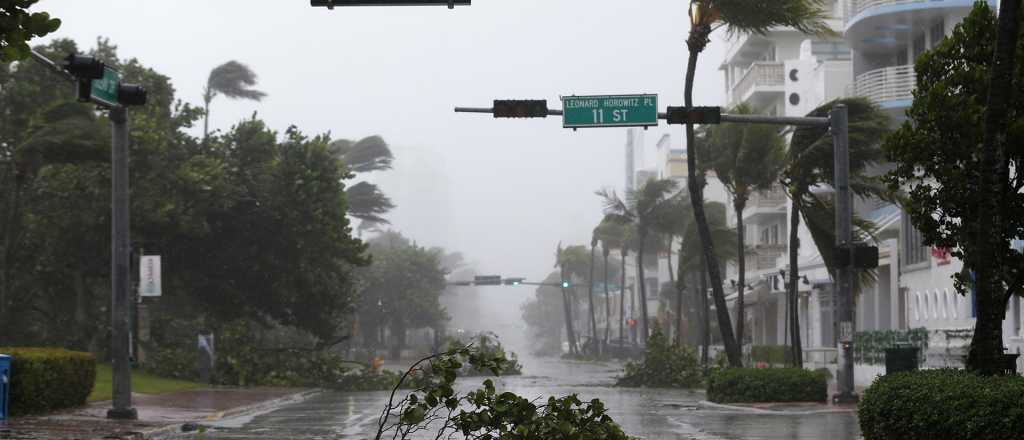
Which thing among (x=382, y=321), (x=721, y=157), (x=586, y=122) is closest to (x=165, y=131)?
(x=721, y=157)

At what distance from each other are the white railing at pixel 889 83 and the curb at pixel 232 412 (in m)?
20.4

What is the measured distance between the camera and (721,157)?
40.1 metres

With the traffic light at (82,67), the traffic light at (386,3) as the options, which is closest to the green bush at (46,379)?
the traffic light at (82,67)

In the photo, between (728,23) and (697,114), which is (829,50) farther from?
(697,114)

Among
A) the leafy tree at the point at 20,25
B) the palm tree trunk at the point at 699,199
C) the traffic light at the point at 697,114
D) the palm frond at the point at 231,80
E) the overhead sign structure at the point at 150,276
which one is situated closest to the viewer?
the leafy tree at the point at 20,25

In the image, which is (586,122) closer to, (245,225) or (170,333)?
(245,225)

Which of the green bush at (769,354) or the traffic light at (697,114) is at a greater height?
the traffic light at (697,114)

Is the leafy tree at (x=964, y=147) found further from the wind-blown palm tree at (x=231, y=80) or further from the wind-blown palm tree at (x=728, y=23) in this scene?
the wind-blown palm tree at (x=231, y=80)

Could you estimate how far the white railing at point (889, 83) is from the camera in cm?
4691

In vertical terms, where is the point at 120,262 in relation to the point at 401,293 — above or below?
below

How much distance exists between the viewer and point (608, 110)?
27.7m

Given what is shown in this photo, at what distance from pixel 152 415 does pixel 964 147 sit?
14.8m

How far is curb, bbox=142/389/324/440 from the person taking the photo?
837 inches

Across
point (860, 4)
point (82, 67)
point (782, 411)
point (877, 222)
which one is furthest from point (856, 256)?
point (877, 222)
